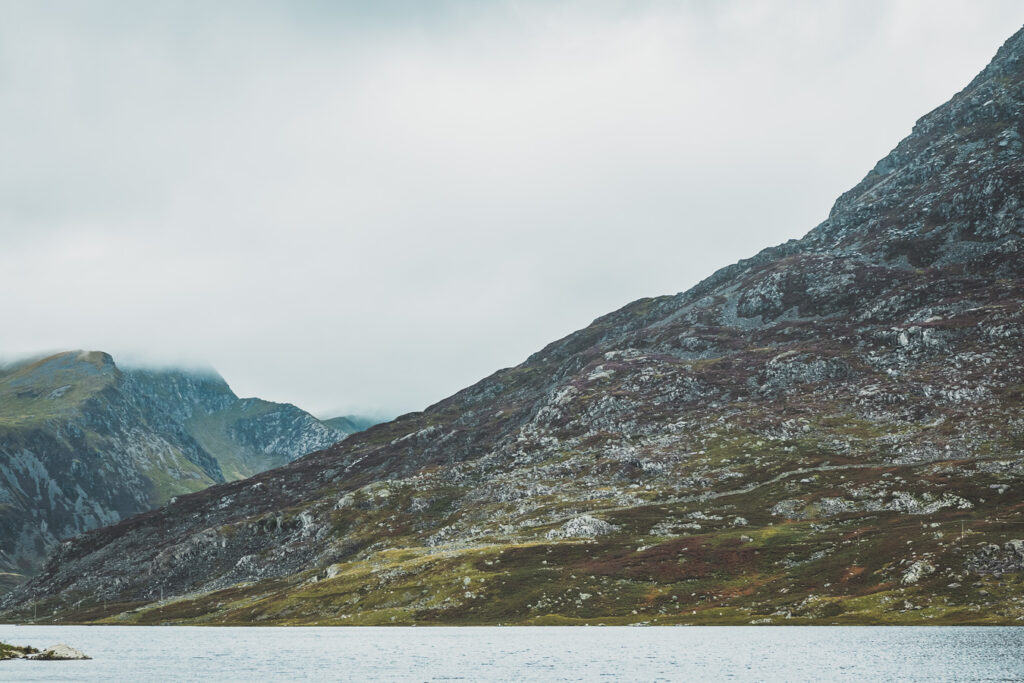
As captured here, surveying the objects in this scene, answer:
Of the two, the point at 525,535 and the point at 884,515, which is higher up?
the point at 525,535

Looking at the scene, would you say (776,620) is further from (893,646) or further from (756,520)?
(756,520)

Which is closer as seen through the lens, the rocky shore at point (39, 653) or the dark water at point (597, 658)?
the dark water at point (597, 658)

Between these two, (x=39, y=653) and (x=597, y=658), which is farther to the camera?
(x=39, y=653)

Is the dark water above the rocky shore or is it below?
below

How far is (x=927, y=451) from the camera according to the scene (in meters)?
168

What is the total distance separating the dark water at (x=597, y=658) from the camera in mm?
63219

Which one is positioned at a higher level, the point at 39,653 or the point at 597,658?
the point at 39,653

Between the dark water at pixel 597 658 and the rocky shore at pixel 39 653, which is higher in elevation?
the rocky shore at pixel 39 653

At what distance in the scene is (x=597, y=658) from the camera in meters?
79.1

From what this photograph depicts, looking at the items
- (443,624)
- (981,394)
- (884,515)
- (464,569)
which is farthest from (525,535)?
(981,394)

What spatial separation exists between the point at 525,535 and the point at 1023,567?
4146 inches

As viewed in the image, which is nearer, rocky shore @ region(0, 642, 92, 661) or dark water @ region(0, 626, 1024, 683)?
dark water @ region(0, 626, 1024, 683)

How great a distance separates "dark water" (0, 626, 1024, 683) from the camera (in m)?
63.2

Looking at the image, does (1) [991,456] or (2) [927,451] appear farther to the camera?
(2) [927,451]
